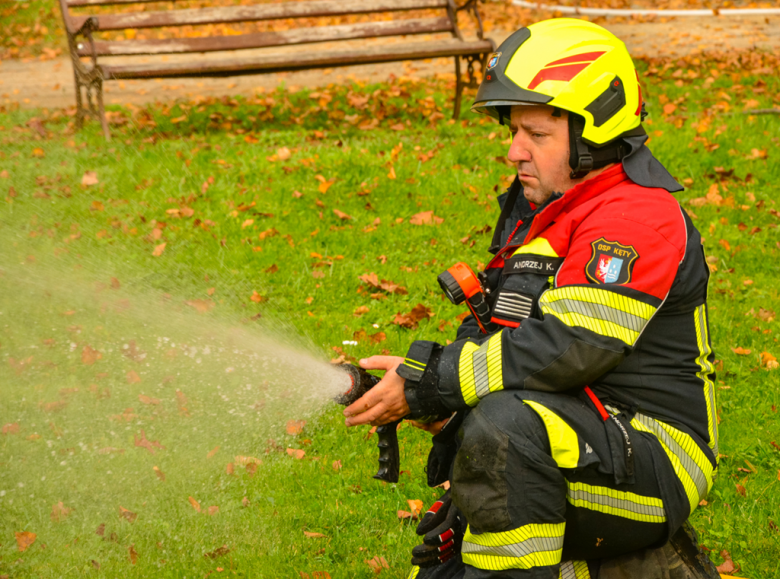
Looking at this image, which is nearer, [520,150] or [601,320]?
[601,320]

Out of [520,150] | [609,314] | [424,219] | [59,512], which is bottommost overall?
[59,512]

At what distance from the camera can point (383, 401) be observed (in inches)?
99.6

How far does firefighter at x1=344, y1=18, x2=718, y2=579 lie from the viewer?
7.20ft

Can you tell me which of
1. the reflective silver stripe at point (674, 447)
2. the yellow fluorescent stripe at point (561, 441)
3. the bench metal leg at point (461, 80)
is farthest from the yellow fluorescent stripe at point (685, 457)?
the bench metal leg at point (461, 80)

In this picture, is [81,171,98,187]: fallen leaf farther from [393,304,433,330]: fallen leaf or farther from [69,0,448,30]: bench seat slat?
[393,304,433,330]: fallen leaf

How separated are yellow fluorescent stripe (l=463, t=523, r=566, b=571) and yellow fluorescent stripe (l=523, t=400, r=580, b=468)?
223mm

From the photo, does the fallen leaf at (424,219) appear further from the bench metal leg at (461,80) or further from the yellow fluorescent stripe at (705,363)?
the yellow fluorescent stripe at (705,363)

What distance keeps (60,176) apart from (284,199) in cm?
215

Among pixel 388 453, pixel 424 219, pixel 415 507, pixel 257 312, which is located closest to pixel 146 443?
pixel 257 312

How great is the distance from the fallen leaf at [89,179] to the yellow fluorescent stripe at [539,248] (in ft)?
16.5

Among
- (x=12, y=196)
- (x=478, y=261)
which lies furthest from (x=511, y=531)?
(x=12, y=196)

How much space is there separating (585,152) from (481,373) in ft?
2.85

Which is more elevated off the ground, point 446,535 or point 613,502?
point 613,502

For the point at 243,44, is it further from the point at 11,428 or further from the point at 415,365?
the point at 415,365
